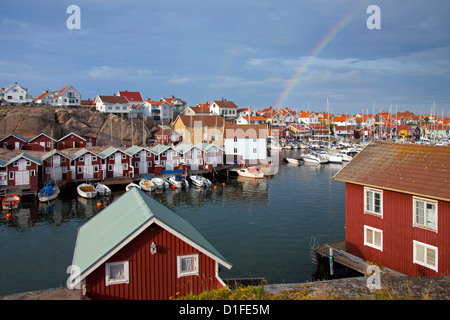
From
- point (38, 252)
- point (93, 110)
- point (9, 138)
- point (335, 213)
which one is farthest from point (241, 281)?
point (93, 110)

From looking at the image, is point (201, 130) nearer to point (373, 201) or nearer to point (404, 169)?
point (373, 201)

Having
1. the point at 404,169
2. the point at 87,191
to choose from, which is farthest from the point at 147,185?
the point at 404,169

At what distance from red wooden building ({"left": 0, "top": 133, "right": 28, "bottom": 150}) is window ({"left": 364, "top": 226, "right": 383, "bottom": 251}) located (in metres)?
60.8

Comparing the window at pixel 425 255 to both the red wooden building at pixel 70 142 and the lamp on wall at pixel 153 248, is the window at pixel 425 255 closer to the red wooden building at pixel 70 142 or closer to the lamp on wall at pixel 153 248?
the lamp on wall at pixel 153 248

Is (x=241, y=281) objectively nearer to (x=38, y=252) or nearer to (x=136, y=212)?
(x=136, y=212)

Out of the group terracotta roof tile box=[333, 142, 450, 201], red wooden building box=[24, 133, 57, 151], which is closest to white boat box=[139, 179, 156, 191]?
red wooden building box=[24, 133, 57, 151]

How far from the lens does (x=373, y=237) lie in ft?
63.8

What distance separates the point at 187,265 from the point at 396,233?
1133 centimetres

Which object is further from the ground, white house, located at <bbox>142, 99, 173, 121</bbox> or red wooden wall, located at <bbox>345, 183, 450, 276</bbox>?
white house, located at <bbox>142, 99, 173, 121</bbox>

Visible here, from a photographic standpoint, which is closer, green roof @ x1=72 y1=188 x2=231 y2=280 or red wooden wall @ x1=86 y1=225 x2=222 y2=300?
green roof @ x1=72 y1=188 x2=231 y2=280

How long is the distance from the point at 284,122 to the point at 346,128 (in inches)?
919

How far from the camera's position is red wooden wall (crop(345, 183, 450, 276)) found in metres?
16.2

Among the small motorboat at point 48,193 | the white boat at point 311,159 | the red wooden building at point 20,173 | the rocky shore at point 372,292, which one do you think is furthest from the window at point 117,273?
the white boat at point 311,159

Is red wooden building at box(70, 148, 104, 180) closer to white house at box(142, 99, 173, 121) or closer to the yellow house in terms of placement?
the yellow house
